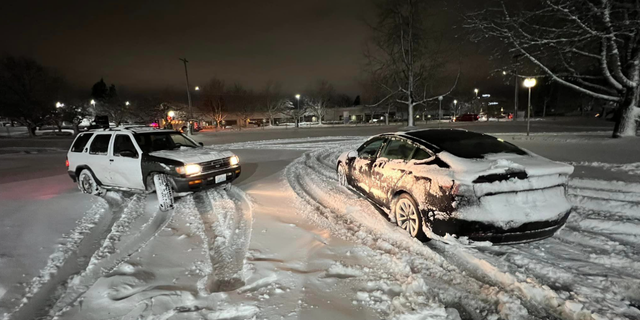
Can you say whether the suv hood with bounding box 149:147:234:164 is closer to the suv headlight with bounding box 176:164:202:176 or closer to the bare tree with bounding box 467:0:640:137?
the suv headlight with bounding box 176:164:202:176

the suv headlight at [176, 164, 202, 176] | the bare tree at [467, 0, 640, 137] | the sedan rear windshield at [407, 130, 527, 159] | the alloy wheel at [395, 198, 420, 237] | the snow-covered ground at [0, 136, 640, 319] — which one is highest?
the bare tree at [467, 0, 640, 137]

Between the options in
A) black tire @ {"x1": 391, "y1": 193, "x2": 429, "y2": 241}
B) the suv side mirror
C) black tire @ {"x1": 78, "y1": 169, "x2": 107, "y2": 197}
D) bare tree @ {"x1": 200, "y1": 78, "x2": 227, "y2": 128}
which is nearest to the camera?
black tire @ {"x1": 391, "y1": 193, "x2": 429, "y2": 241}

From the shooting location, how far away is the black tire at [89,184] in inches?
288

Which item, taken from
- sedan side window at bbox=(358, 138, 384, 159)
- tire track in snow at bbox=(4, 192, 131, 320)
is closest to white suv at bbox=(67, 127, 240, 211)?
tire track in snow at bbox=(4, 192, 131, 320)

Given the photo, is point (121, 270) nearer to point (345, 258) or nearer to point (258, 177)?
point (345, 258)

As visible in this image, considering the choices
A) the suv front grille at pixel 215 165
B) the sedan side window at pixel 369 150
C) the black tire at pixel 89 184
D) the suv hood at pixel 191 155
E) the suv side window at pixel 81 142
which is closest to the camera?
the sedan side window at pixel 369 150

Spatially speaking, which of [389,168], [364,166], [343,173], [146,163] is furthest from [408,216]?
[146,163]

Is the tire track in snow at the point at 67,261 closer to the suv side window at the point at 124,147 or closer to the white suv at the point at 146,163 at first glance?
the white suv at the point at 146,163

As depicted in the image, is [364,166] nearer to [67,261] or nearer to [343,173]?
[343,173]

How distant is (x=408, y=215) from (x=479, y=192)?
1141 mm

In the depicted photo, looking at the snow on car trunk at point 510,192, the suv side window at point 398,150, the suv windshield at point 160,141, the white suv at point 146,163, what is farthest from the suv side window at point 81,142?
the snow on car trunk at point 510,192

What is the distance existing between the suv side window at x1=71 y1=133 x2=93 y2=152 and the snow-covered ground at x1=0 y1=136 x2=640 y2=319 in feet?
8.77

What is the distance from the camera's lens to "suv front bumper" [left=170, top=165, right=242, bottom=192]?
20.1ft

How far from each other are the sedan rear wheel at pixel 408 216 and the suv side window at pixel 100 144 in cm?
653
